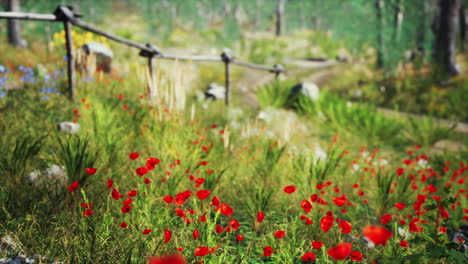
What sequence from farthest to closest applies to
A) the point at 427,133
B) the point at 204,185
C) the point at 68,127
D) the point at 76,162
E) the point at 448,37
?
the point at 448,37 < the point at 427,133 < the point at 68,127 < the point at 204,185 < the point at 76,162

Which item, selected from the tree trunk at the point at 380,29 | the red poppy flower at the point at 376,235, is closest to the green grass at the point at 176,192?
the red poppy flower at the point at 376,235

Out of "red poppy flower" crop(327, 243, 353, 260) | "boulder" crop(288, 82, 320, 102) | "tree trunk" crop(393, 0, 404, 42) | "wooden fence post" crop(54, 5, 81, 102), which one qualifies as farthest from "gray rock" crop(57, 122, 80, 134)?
"tree trunk" crop(393, 0, 404, 42)

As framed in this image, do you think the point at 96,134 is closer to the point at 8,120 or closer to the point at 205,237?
the point at 8,120

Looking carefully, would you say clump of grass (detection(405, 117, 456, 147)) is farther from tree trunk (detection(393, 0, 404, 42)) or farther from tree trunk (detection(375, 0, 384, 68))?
tree trunk (detection(393, 0, 404, 42))

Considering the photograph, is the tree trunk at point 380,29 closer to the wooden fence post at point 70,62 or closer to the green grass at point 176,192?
the green grass at point 176,192

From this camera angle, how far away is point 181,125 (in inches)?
135

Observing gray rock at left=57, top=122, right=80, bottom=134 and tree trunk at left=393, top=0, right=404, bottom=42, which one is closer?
gray rock at left=57, top=122, right=80, bottom=134

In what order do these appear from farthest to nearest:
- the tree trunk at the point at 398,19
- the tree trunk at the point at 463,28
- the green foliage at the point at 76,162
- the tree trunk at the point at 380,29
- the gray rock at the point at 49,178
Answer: the tree trunk at the point at 463,28
the tree trunk at the point at 380,29
the tree trunk at the point at 398,19
the gray rock at the point at 49,178
the green foliage at the point at 76,162

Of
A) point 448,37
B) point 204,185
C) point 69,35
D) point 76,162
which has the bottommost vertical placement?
point 204,185

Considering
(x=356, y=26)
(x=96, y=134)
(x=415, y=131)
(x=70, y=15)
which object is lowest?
(x=415, y=131)

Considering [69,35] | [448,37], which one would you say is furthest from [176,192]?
[448,37]

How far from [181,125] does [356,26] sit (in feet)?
45.6

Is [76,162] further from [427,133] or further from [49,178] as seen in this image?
[427,133]

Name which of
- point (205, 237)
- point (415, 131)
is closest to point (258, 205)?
point (205, 237)
